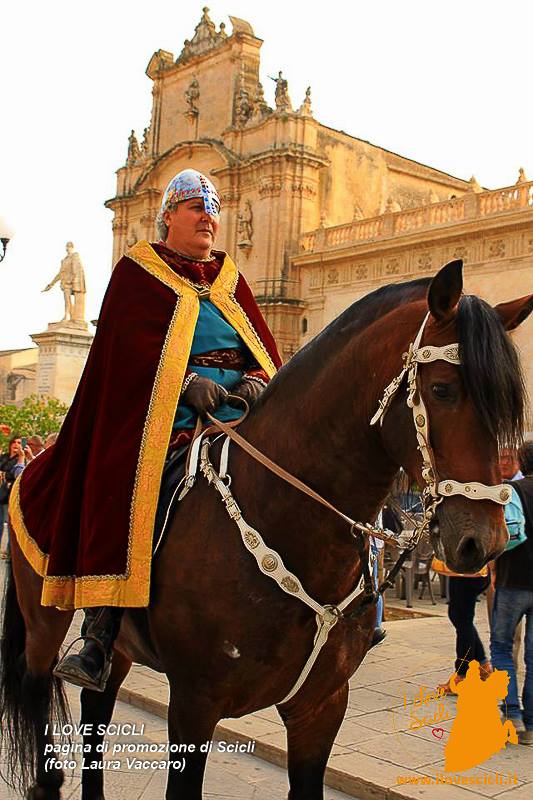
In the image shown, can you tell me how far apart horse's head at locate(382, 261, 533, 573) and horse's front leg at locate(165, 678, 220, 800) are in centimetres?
110

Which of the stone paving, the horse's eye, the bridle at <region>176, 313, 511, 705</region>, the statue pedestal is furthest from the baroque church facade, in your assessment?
the horse's eye

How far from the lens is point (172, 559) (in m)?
3.01

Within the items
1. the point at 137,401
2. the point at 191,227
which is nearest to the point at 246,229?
the point at 191,227

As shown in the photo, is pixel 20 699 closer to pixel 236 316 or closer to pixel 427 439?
pixel 236 316

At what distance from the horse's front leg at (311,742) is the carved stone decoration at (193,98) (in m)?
32.2

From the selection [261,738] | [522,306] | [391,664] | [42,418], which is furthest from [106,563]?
[42,418]

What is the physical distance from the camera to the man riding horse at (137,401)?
3.15m

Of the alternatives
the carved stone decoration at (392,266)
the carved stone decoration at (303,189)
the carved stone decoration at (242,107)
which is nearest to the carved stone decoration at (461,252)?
the carved stone decoration at (392,266)

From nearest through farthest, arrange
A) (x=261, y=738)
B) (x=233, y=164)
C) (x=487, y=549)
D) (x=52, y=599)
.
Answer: (x=487, y=549)
(x=52, y=599)
(x=261, y=738)
(x=233, y=164)

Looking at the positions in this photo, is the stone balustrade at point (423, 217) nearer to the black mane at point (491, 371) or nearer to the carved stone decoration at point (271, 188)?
the carved stone decoration at point (271, 188)

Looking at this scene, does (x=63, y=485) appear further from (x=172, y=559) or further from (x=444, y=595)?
(x=444, y=595)

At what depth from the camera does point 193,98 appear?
32.6 metres

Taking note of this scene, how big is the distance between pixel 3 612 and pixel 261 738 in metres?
2.01

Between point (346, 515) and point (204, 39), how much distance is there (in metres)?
33.4
